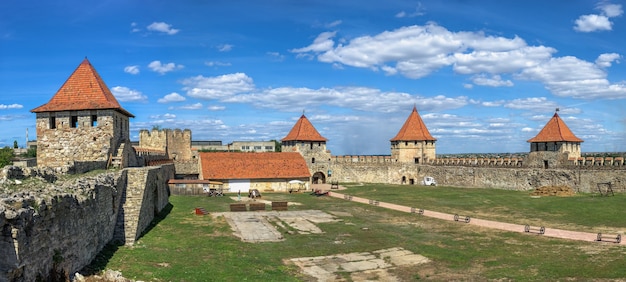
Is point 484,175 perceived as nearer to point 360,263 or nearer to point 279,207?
point 279,207

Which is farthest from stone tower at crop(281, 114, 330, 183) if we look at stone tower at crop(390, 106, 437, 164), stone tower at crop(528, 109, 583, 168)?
stone tower at crop(528, 109, 583, 168)

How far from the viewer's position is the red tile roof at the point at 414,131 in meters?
48.7

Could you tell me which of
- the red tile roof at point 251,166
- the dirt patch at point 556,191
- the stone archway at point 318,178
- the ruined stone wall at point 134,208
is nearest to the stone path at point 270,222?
the ruined stone wall at point 134,208

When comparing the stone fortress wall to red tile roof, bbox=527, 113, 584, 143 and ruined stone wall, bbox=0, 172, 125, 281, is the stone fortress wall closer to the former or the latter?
ruined stone wall, bbox=0, 172, 125, 281

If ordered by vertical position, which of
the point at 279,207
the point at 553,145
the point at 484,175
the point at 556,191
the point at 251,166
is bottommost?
the point at 279,207

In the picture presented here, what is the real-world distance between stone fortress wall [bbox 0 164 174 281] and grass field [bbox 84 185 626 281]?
928mm

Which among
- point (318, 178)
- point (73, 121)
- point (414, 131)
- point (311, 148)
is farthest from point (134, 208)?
point (414, 131)

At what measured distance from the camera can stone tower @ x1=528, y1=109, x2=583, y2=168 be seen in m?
37.1

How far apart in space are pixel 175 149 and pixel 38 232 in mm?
46971

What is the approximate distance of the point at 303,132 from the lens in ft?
163

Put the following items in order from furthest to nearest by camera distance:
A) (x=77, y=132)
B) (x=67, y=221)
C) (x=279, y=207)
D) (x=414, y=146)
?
1. (x=414, y=146)
2. (x=279, y=207)
3. (x=77, y=132)
4. (x=67, y=221)

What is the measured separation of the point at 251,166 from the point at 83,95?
803 inches

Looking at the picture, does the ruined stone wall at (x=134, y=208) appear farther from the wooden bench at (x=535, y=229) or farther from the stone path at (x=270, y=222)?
the wooden bench at (x=535, y=229)

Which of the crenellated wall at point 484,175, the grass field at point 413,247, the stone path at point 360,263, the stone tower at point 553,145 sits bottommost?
the stone path at point 360,263
